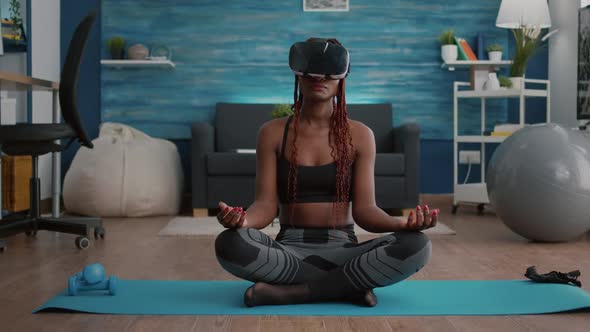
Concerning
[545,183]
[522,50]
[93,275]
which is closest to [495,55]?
[522,50]

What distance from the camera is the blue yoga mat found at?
225 centimetres

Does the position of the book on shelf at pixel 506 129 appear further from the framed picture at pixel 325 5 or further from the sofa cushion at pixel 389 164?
the framed picture at pixel 325 5

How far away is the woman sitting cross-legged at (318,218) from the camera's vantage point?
2260mm

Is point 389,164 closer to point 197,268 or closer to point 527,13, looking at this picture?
point 527,13

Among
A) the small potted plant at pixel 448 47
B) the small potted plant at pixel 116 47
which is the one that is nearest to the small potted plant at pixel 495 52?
the small potted plant at pixel 448 47

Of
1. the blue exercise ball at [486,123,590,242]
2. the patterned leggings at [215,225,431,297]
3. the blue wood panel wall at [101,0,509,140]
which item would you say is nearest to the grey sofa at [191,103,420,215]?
the blue wood panel wall at [101,0,509,140]

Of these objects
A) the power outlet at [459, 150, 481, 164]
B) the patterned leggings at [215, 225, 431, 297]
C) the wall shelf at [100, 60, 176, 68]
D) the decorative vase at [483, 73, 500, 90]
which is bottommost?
the patterned leggings at [215, 225, 431, 297]

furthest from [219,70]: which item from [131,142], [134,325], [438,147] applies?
[134,325]

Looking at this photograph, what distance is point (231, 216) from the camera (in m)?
2.13

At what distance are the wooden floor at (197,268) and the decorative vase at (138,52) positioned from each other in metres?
1.50

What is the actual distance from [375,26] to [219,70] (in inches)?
51.1

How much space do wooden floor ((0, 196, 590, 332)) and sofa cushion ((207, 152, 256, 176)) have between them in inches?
19.1

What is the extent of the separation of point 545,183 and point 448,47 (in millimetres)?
2516

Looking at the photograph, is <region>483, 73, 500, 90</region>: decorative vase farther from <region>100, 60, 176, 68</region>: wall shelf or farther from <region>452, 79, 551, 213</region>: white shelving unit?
<region>100, 60, 176, 68</region>: wall shelf
